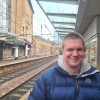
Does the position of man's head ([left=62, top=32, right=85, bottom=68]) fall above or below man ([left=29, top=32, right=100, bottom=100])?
above

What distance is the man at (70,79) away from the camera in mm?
2307

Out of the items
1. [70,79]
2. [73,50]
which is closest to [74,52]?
[73,50]

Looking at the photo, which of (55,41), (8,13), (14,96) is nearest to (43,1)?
(14,96)

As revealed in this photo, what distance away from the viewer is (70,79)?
7.72 feet

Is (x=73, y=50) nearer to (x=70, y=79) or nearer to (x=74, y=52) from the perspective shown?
(x=74, y=52)

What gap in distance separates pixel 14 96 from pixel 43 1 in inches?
362

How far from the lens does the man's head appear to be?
2.39 m

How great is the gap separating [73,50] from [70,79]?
27cm

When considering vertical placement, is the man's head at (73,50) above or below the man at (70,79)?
above

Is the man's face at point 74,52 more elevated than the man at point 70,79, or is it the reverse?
the man's face at point 74,52

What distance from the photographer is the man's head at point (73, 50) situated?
Answer: 2.39 meters

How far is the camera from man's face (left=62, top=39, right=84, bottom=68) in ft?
7.84

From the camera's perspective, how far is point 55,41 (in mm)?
96312

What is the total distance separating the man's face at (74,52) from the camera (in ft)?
7.84
